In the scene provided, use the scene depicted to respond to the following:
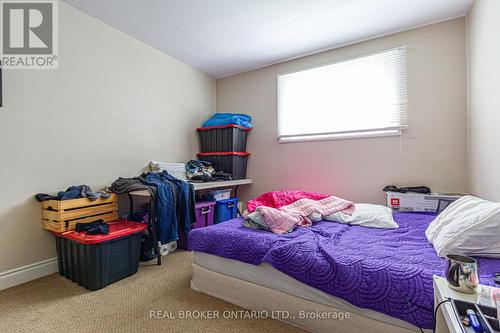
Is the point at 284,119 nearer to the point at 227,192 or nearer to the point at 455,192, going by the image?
the point at 227,192

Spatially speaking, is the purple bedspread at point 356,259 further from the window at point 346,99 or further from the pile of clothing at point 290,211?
the window at point 346,99

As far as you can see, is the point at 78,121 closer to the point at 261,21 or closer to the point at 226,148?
the point at 226,148

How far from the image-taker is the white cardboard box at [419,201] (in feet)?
7.11

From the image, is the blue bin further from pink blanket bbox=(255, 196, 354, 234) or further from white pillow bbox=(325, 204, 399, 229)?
white pillow bbox=(325, 204, 399, 229)

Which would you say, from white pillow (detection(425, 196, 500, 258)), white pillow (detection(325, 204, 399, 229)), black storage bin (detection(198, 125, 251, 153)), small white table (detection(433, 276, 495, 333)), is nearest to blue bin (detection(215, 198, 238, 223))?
black storage bin (detection(198, 125, 251, 153))

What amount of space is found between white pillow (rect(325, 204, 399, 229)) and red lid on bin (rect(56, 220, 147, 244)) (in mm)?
1679

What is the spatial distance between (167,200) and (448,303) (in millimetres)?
2030

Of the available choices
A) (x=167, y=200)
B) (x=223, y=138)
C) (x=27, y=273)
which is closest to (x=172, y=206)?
(x=167, y=200)

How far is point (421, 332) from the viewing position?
3.26 ft

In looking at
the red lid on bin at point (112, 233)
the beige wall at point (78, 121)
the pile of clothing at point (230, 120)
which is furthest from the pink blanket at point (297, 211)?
the beige wall at point (78, 121)

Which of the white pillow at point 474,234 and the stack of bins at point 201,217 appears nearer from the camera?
the white pillow at point 474,234

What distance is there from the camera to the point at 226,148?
10.8 feet

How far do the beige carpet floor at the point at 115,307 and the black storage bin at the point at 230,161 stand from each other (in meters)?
1.54

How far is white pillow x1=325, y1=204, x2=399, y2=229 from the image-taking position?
1856 millimetres
